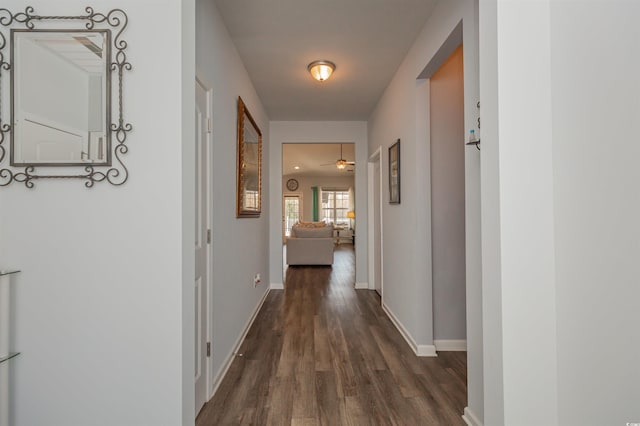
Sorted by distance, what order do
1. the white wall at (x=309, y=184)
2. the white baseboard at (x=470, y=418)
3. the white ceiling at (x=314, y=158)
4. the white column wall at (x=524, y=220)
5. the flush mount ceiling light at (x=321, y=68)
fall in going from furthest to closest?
the white wall at (x=309, y=184) → the white ceiling at (x=314, y=158) → the flush mount ceiling light at (x=321, y=68) → the white baseboard at (x=470, y=418) → the white column wall at (x=524, y=220)

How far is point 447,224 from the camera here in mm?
2861

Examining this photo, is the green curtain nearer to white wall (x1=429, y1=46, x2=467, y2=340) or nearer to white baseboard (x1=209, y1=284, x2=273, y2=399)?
white baseboard (x1=209, y1=284, x2=273, y2=399)

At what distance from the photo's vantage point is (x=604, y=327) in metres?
1.02

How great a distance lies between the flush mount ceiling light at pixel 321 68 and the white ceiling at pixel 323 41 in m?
0.06

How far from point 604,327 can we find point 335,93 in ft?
11.8

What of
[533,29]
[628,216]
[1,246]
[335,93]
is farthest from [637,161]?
[335,93]

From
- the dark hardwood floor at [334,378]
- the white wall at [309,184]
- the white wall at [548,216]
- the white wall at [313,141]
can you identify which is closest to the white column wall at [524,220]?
the white wall at [548,216]

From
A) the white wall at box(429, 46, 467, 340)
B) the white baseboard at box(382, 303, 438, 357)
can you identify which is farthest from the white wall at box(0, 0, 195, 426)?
the white wall at box(429, 46, 467, 340)

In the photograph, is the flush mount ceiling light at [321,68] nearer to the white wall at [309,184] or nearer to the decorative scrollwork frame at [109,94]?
the decorative scrollwork frame at [109,94]

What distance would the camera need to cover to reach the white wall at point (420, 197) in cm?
188

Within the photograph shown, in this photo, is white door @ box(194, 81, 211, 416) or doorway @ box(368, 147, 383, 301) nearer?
white door @ box(194, 81, 211, 416)

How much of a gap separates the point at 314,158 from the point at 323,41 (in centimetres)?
670

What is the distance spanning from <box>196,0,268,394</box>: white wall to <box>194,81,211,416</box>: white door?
0.11 m

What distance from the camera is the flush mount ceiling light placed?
10.3 feet
